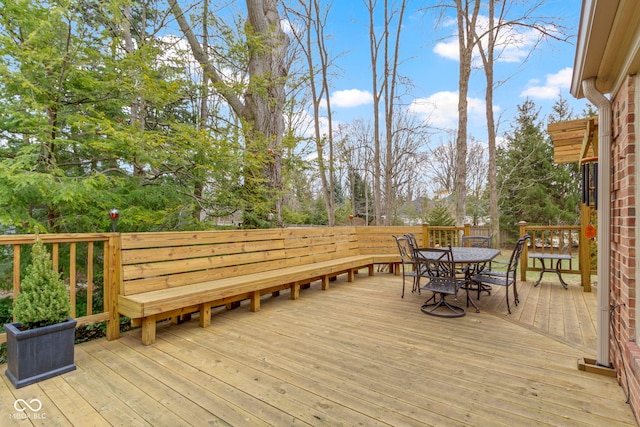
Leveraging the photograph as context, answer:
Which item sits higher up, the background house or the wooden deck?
the background house

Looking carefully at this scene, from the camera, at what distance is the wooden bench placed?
2.87m

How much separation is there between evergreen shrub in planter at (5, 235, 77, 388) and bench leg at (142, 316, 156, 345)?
55 centimetres

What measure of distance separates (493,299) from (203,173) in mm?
4642

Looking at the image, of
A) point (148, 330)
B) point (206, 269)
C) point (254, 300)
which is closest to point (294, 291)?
point (254, 300)

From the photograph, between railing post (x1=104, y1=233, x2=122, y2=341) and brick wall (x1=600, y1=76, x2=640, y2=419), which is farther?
railing post (x1=104, y1=233, x2=122, y2=341)

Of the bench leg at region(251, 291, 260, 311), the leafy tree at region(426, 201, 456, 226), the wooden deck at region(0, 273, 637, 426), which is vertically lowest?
the wooden deck at region(0, 273, 637, 426)

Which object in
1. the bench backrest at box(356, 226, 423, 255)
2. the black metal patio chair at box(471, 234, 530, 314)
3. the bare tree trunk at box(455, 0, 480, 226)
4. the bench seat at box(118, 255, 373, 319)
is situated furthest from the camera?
the bare tree trunk at box(455, 0, 480, 226)

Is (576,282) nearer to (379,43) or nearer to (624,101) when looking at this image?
(624,101)

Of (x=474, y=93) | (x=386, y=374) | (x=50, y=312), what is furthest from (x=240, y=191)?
(x=474, y=93)

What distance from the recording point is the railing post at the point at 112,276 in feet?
9.45

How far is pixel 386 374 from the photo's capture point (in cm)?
222

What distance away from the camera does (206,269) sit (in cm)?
360

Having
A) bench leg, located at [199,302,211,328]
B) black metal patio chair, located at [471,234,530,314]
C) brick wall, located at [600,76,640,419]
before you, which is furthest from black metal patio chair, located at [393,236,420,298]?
bench leg, located at [199,302,211,328]

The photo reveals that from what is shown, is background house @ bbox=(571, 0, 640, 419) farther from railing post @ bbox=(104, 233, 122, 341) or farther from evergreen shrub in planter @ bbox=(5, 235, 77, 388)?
railing post @ bbox=(104, 233, 122, 341)
